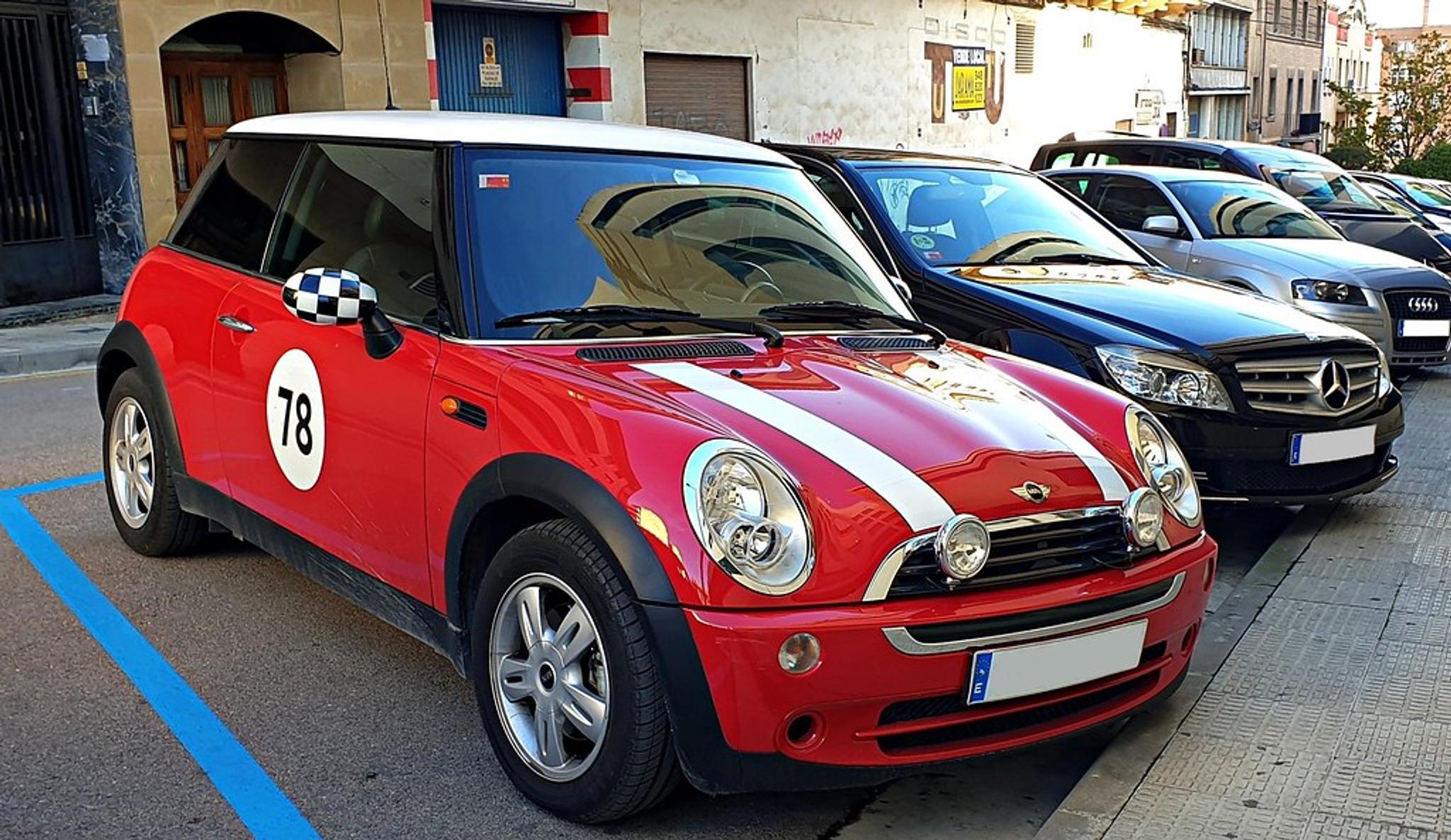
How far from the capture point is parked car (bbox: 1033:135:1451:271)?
12430mm

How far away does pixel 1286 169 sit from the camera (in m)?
12.9

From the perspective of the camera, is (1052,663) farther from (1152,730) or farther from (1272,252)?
(1272,252)

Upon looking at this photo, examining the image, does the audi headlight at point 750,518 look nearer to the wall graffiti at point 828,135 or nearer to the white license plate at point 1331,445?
the white license plate at point 1331,445

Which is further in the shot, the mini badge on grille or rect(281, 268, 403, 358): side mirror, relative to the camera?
rect(281, 268, 403, 358): side mirror

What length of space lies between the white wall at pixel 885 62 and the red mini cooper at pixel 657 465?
14293 mm

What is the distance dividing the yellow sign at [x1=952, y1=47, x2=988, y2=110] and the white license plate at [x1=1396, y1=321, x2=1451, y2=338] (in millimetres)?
17765

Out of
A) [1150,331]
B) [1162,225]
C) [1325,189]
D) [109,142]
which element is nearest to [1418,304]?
[1162,225]

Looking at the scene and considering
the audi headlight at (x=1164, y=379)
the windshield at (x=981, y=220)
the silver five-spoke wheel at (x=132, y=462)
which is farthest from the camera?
the windshield at (x=981, y=220)

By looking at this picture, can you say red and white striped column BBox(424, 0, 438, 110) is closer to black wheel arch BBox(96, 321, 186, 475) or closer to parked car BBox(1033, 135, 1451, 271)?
parked car BBox(1033, 135, 1451, 271)

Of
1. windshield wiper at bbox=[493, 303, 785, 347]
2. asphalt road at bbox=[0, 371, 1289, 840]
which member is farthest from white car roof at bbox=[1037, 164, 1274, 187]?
windshield wiper at bbox=[493, 303, 785, 347]

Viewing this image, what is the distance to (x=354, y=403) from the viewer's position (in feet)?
12.8

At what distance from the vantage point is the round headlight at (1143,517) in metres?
3.41

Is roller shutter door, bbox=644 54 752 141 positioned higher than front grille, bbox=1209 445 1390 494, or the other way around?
roller shutter door, bbox=644 54 752 141

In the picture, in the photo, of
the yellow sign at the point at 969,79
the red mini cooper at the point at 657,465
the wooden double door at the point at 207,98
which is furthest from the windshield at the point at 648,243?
the yellow sign at the point at 969,79
